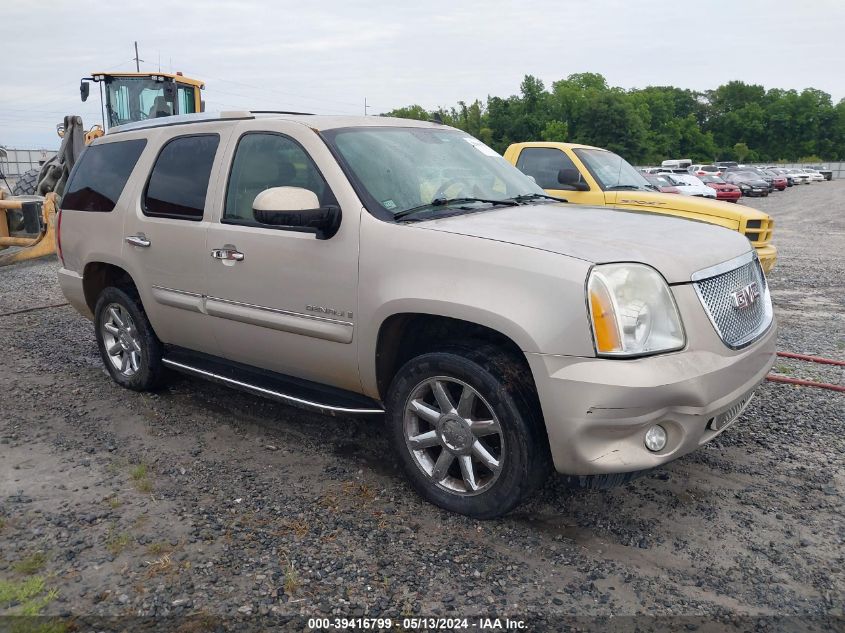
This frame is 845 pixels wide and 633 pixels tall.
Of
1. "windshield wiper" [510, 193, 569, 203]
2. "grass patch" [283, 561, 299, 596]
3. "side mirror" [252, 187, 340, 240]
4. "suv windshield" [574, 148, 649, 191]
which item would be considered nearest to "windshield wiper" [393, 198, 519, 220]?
"windshield wiper" [510, 193, 569, 203]

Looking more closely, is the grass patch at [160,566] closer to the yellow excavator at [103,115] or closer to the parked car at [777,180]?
the yellow excavator at [103,115]

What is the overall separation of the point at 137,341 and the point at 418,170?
8.26 ft

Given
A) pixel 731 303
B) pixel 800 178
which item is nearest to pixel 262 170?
pixel 731 303

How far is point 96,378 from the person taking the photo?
18.6 ft

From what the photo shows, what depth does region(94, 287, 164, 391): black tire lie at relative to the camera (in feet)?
16.4

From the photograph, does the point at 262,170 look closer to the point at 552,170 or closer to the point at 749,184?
the point at 552,170

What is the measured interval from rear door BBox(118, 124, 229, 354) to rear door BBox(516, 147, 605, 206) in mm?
5100

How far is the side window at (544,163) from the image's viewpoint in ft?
29.6

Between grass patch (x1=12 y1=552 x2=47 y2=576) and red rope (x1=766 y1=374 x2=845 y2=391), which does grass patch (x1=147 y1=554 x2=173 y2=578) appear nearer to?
grass patch (x1=12 y1=552 x2=47 y2=576)

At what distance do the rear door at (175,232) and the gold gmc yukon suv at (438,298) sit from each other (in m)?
0.01

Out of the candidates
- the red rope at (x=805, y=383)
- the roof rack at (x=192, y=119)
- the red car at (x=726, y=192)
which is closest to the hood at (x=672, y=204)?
the red rope at (x=805, y=383)

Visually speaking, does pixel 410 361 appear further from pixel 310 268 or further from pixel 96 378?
pixel 96 378

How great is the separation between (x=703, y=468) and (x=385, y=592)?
199 cm

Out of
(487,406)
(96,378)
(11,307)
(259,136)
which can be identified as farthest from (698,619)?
(11,307)
